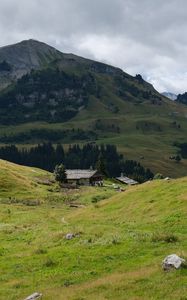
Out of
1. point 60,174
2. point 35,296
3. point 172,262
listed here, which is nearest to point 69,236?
point 35,296

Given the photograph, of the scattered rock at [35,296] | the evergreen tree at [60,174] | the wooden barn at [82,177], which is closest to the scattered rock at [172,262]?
the scattered rock at [35,296]

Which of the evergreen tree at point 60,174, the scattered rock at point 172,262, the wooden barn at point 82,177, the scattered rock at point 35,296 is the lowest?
the wooden barn at point 82,177

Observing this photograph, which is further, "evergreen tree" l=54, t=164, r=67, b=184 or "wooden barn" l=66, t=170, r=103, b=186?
"wooden barn" l=66, t=170, r=103, b=186

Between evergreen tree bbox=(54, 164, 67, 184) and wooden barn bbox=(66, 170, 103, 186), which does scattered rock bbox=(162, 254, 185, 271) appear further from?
wooden barn bbox=(66, 170, 103, 186)

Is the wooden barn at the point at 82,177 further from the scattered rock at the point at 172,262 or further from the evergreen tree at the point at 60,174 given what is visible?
the scattered rock at the point at 172,262

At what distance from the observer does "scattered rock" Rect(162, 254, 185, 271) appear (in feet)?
84.1

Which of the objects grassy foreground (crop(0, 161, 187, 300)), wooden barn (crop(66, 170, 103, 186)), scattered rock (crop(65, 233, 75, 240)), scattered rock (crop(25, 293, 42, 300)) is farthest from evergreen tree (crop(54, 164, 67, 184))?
scattered rock (crop(25, 293, 42, 300))

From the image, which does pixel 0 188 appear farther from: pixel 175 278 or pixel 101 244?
pixel 175 278

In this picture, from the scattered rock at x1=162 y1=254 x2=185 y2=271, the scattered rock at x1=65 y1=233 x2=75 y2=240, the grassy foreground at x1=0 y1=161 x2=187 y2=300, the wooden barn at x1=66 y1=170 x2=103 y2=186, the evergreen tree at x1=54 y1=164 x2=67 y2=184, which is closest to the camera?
the grassy foreground at x1=0 y1=161 x2=187 y2=300

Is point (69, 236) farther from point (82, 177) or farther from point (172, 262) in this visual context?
point (82, 177)

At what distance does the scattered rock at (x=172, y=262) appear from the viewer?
84.1 feet

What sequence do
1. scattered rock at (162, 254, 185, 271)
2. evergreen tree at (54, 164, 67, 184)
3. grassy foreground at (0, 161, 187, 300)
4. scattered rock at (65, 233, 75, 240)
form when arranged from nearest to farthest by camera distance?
grassy foreground at (0, 161, 187, 300)
scattered rock at (162, 254, 185, 271)
scattered rock at (65, 233, 75, 240)
evergreen tree at (54, 164, 67, 184)

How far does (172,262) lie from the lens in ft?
85.1

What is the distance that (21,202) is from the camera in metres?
Result: 99.8
